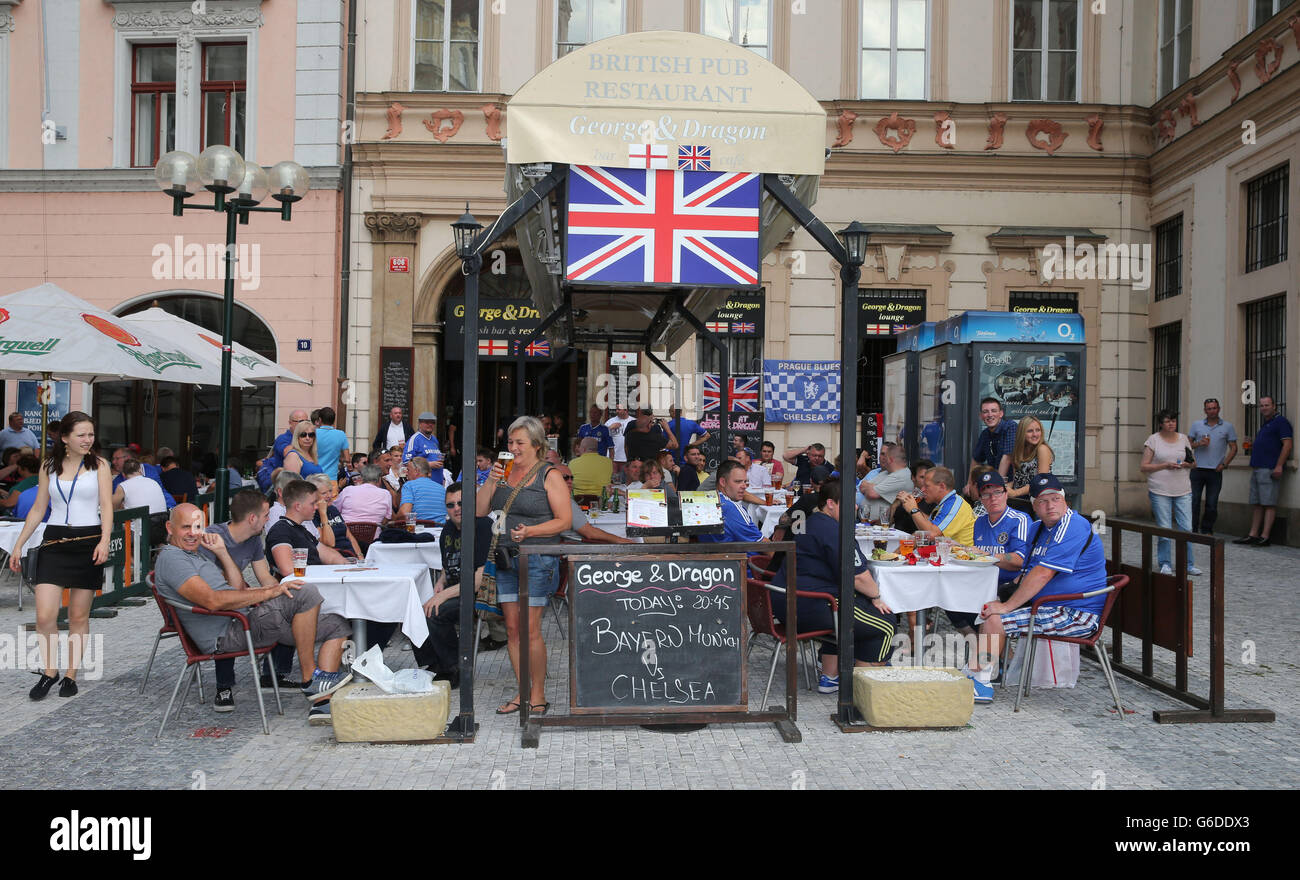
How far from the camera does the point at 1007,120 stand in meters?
17.5

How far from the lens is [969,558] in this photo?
6984mm

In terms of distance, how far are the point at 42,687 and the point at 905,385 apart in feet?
37.3

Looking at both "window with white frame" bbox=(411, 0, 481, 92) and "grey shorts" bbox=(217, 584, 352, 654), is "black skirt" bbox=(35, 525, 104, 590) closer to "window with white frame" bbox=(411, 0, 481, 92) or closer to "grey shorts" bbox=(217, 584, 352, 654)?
"grey shorts" bbox=(217, 584, 352, 654)

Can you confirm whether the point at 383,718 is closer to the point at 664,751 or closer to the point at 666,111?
the point at 664,751

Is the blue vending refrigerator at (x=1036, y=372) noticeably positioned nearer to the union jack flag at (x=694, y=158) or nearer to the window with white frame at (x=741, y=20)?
the window with white frame at (x=741, y=20)

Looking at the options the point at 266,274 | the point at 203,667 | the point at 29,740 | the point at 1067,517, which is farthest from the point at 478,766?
the point at 266,274

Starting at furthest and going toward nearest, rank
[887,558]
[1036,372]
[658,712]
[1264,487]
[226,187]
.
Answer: [1264,487] < [1036,372] < [226,187] < [887,558] < [658,712]

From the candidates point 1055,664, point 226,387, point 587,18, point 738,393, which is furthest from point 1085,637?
point 587,18

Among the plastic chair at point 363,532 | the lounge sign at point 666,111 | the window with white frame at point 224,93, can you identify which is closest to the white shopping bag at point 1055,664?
the lounge sign at point 666,111

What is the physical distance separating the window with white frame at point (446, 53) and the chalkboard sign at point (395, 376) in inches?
171

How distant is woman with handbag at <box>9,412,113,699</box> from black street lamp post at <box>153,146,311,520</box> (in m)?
3.15

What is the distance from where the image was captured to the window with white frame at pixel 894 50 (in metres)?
17.8

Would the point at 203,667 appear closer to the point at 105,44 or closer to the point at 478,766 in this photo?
the point at 478,766

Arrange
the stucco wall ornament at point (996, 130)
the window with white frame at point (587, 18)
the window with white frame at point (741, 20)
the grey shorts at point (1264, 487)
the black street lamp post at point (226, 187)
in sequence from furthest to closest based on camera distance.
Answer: the window with white frame at point (587, 18) < the window with white frame at point (741, 20) < the stucco wall ornament at point (996, 130) < the grey shorts at point (1264, 487) < the black street lamp post at point (226, 187)
